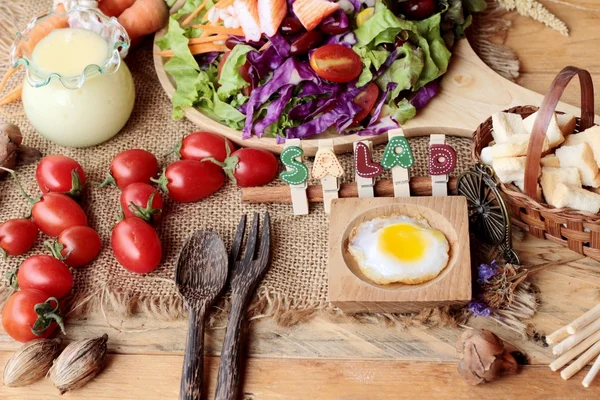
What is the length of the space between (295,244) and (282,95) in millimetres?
637

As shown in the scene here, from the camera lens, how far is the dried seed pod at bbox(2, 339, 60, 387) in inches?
96.3

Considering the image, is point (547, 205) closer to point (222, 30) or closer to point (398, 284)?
point (398, 284)

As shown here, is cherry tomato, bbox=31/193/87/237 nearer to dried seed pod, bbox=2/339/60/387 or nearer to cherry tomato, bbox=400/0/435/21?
dried seed pod, bbox=2/339/60/387

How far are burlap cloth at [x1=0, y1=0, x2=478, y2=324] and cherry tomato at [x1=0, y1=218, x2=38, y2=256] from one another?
1.7 inches

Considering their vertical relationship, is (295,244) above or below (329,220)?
below

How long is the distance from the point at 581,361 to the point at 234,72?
5.67 feet

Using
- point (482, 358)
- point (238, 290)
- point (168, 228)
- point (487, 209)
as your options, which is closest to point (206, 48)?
point (168, 228)

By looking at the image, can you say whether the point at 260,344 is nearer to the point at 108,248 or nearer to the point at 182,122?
the point at 108,248

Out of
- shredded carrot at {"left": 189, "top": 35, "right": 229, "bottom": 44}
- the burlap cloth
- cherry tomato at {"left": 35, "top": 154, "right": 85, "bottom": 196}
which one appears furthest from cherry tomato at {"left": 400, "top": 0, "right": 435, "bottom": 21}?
cherry tomato at {"left": 35, "top": 154, "right": 85, "bottom": 196}

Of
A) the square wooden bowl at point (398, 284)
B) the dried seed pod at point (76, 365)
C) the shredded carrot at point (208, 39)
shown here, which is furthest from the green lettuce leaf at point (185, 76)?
the dried seed pod at point (76, 365)

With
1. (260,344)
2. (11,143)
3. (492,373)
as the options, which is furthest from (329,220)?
(11,143)

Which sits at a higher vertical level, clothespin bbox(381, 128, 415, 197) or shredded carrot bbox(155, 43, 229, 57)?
clothespin bbox(381, 128, 415, 197)

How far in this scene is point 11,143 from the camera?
10.1ft

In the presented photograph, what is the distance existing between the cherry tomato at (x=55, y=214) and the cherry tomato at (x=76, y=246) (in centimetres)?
5
